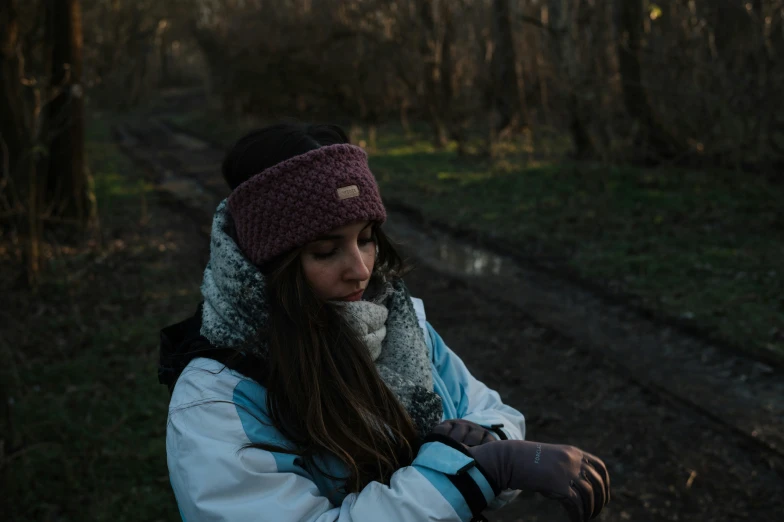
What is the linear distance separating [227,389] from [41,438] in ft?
11.8

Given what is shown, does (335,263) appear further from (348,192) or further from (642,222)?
(642,222)

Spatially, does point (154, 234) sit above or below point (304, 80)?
below

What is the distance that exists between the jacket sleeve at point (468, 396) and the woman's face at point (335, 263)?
460 millimetres

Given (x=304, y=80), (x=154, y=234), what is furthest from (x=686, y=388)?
(x=304, y=80)

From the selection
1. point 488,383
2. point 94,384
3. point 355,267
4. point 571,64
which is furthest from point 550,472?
point 571,64

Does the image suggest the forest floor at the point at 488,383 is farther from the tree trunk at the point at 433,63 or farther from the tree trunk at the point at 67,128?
the tree trunk at the point at 433,63

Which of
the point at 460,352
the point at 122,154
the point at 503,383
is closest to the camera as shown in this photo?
the point at 503,383

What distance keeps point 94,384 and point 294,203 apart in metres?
4.31

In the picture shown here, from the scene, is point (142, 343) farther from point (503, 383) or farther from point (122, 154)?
point (122, 154)

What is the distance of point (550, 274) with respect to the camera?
8078 mm

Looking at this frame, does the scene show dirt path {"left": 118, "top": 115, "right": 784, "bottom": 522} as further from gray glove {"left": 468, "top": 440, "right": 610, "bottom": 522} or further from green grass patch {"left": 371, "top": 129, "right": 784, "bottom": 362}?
gray glove {"left": 468, "top": 440, "right": 610, "bottom": 522}

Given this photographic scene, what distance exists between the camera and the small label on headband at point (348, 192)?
1.92m

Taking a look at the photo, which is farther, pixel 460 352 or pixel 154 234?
pixel 154 234

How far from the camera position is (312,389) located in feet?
6.02
